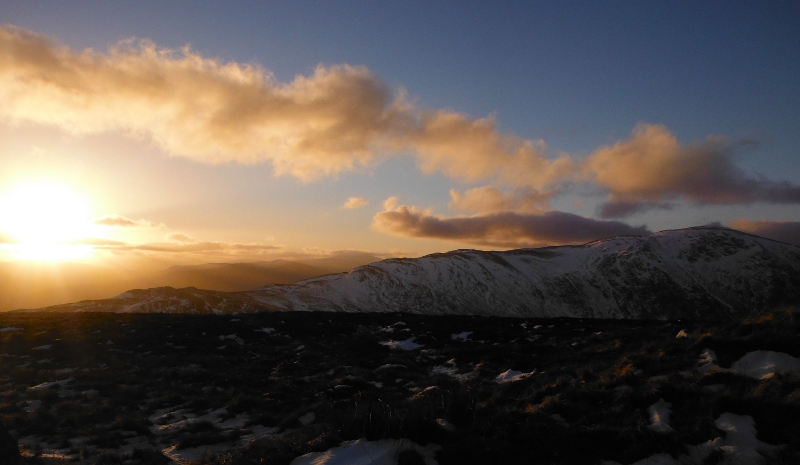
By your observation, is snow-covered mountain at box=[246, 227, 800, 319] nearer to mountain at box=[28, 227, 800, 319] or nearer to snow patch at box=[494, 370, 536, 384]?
mountain at box=[28, 227, 800, 319]

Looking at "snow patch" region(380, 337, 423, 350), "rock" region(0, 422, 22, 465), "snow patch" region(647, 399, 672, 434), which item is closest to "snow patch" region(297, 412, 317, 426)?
"rock" region(0, 422, 22, 465)

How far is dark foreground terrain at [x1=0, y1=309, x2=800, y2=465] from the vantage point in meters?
8.75

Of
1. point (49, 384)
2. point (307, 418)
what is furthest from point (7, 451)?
point (49, 384)

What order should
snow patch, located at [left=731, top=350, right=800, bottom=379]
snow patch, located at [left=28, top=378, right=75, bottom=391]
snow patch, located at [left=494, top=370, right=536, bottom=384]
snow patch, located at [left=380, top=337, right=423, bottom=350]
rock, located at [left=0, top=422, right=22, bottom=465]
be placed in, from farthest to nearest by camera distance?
snow patch, located at [left=380, top=337, right=423, bottom=350], snow patch, located at [left=28, top=378, right=75, bottom=391], snow patch, located at [left=494, top=370, right=536, bottom=384], snow patch, located at [left=731, top=350, right=800, bottom=379], rock, located at [left=0, top=422, right=22, bottom=465]

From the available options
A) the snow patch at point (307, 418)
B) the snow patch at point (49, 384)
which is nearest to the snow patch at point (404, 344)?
the snow patch at point (307, 418)

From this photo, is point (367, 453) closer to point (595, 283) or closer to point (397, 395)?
point (397, 395)

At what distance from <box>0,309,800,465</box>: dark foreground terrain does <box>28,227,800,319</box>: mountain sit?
89761mm

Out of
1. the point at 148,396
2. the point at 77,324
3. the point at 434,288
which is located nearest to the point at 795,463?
the point at 148,396

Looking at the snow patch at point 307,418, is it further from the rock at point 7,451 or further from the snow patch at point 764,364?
the snow patch at point 764,364

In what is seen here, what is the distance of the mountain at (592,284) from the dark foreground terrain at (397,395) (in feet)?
294

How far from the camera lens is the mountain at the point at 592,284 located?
431 ft

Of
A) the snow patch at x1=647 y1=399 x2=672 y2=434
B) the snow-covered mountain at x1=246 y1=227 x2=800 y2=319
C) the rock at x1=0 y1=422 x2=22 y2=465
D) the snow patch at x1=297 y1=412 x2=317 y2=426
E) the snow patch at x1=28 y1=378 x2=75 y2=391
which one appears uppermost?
the rock at x1=0 y1=422 x2=22 y2=465

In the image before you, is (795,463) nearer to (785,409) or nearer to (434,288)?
(785,409)

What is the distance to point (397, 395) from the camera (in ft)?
55.7
